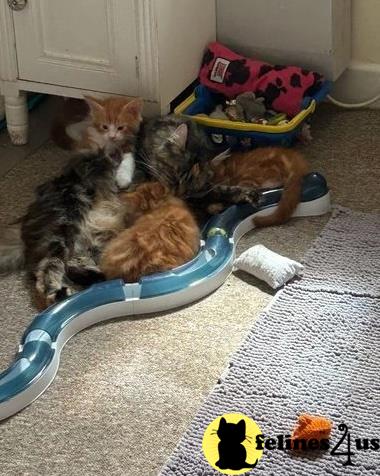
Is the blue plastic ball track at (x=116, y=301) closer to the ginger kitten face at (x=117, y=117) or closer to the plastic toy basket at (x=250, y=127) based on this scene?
the plastic toy basket at (x=250, y=127)

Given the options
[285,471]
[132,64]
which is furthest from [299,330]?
[132,64]

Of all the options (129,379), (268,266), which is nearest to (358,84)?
(268,266)

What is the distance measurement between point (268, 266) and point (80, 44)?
0.92 meters

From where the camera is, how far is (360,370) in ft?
6.13

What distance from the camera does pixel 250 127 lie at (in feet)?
8.46

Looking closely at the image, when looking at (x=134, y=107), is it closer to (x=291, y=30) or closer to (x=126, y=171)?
(x=126, y=171)

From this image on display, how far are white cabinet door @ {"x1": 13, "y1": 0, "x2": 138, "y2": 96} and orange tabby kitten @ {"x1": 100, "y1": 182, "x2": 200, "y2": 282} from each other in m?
0.52

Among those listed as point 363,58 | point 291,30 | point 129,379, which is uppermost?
point 291,30

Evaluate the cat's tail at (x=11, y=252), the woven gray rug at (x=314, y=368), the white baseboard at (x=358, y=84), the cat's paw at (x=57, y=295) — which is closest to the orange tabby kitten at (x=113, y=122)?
the cat's tail at (x=11, y=252)

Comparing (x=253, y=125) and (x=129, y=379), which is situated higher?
(x=253, y=125)

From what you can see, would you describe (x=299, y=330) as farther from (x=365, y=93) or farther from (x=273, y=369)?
(x=365, y=93)

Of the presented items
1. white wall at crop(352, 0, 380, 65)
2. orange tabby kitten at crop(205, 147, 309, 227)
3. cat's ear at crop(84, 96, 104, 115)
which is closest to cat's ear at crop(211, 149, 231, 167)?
orange tabby kitten at crop(205, 147, 309, 227)

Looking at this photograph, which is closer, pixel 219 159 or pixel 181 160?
pixel 181 160

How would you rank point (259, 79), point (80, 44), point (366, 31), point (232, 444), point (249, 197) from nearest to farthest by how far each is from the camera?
point (232, 444)
point (249, 197)
point (80, 44)
point (259, 79)
point (366, 31)
